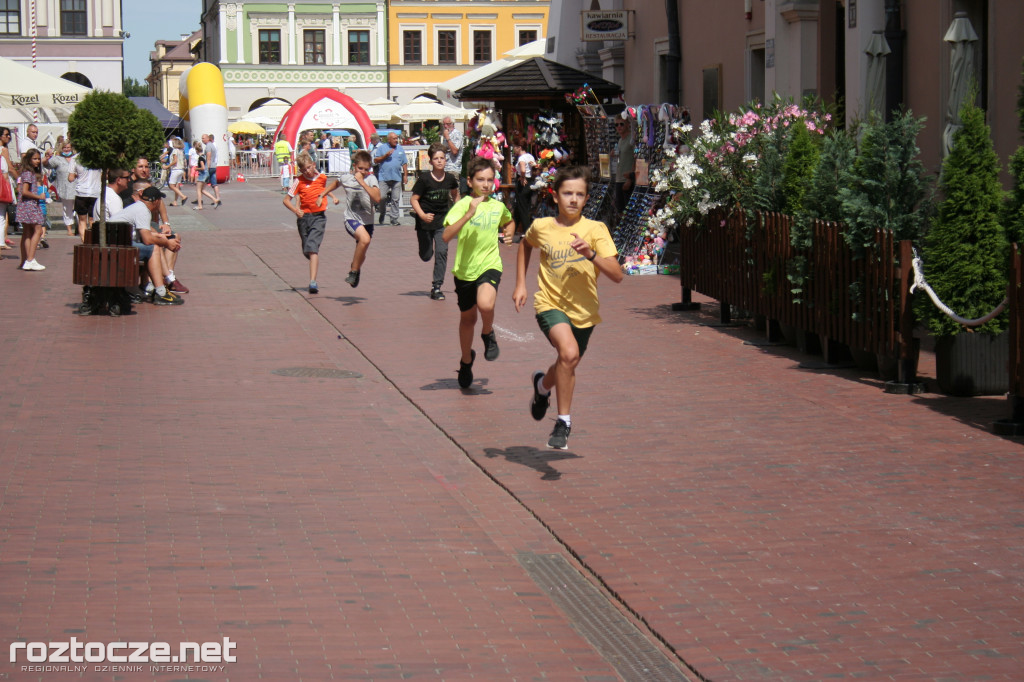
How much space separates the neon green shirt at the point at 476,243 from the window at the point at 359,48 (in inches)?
2581

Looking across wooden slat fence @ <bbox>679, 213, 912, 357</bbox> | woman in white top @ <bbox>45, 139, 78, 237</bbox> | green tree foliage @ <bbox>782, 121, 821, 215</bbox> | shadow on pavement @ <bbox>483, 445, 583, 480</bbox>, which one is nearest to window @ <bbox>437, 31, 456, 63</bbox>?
woman in white top @ <bbox>45, 139, 78, 237</bbox>

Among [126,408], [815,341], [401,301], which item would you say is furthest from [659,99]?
[126,408]

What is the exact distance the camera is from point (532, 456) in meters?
8.04

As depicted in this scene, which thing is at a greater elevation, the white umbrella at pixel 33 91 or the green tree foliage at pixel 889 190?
the white umbrella at pixel 33 91

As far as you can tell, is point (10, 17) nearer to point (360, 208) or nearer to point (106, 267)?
point (360, 208)

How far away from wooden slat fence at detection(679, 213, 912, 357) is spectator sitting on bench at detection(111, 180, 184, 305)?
5847 millimetres

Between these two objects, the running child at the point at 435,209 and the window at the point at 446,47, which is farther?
the window at the point at 446,47

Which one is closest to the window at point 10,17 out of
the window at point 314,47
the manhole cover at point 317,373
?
the window at point 314,47

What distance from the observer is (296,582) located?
18.4ft

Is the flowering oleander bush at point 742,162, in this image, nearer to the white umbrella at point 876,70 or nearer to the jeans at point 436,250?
the white umbrella at point 876,70

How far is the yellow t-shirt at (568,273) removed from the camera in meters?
7.68

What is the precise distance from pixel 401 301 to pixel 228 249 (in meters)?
8.32

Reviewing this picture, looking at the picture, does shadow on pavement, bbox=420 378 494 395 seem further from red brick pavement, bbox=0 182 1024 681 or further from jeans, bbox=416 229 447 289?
jeans, bbox=416 229 447 289

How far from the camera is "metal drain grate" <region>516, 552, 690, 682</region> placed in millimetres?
4770
